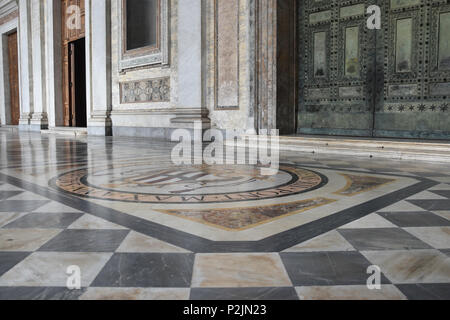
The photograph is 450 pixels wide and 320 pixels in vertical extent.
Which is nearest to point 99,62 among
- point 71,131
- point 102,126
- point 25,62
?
point 102,126

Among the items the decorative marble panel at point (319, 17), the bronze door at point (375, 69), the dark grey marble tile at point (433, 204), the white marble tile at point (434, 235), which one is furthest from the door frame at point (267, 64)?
the white marble tile at point (434, 235)

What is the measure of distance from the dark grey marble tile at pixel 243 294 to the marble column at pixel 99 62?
9.60m

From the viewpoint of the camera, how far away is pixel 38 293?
1116 millimetres

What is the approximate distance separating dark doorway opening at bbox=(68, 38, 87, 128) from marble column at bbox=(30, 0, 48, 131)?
108 centimetres

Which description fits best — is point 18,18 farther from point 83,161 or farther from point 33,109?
point 83,161

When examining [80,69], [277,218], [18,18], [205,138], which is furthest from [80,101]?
[277,218]

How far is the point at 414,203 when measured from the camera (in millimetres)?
2305

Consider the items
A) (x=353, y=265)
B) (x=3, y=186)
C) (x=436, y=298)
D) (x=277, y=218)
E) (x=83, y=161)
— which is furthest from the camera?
(x=83, y=161)

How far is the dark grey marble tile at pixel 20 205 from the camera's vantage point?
7.13 ft

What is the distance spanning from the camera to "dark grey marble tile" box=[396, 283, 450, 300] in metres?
1.09

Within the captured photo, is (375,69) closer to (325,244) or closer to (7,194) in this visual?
(325,244)

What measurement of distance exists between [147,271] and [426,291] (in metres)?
0.82

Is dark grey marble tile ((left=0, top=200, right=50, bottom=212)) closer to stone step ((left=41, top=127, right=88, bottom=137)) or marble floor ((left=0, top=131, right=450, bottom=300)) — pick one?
marble floor ((left=0, top=131, right=450, bottom=300))

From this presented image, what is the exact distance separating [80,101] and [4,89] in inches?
233
